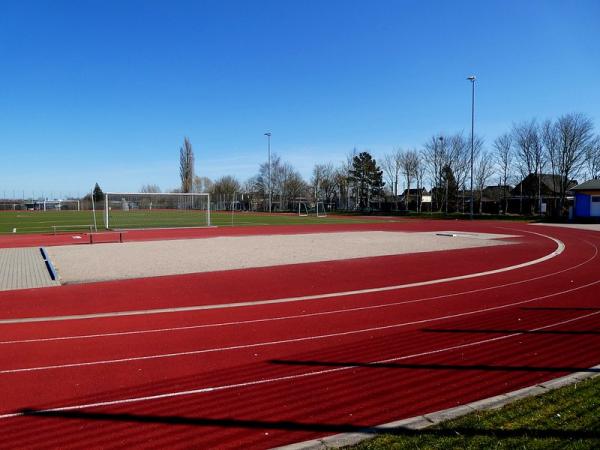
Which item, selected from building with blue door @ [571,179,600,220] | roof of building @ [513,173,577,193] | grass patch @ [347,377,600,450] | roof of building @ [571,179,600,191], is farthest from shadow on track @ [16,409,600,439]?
roof of building @ [513,173,577,193]

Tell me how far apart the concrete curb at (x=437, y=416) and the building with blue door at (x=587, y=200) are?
47.7 meters

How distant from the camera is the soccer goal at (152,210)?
39969mm

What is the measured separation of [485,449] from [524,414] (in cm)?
92

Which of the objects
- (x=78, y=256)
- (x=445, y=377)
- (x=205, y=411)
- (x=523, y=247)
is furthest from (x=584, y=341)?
(x=78, y=256)

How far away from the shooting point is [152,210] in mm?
44688

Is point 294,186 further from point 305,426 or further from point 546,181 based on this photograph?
point 305,426

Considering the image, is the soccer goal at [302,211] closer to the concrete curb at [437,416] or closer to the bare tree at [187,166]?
the bare tree at [187,166]

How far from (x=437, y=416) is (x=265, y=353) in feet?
9.85

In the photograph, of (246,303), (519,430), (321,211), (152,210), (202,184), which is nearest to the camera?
(519,430)

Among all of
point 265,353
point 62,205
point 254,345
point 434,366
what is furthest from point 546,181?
point 62,205

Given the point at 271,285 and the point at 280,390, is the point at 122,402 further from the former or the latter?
the point at 271,285

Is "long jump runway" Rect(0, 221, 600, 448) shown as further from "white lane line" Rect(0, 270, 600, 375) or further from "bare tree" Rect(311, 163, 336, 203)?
→ "bare tree" Rect(311, 163, 336, 203)

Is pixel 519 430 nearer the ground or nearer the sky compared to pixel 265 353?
nearer the sky

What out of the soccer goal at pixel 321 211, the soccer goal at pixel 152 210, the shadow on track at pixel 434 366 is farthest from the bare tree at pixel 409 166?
the shadow on track at pixel 434 366
